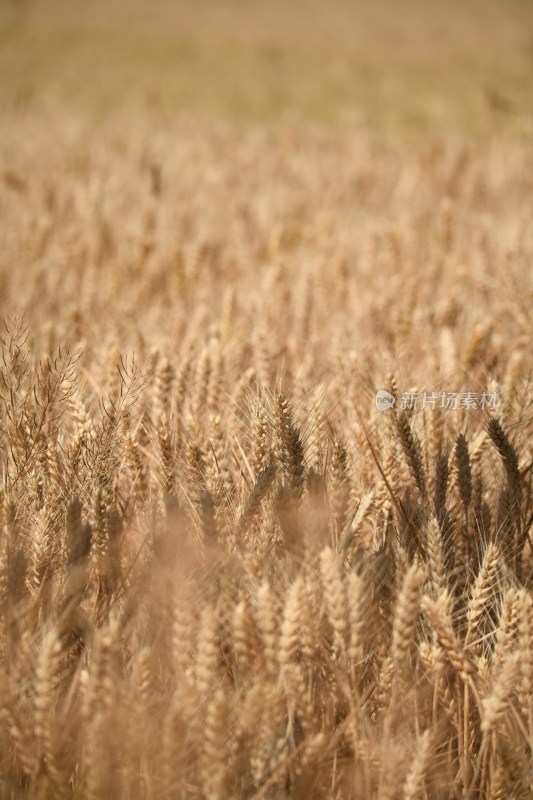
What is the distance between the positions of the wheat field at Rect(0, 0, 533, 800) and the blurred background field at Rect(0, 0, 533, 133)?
130 inches

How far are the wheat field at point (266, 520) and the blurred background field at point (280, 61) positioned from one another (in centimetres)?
331

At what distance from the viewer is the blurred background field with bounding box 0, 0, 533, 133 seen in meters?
6.06

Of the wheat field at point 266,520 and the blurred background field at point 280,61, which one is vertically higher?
the blurred background field at point 280,61

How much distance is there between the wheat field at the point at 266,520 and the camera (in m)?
0.77

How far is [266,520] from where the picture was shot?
978 millimetres

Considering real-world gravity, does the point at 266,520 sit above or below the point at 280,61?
below

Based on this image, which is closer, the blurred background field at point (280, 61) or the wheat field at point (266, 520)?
the wheat field at point (266, 520)

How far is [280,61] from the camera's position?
8.59 m

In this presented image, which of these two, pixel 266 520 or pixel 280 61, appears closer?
pixel 266 520

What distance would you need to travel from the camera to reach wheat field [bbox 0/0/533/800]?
30.2 inches

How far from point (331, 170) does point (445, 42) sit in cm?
710

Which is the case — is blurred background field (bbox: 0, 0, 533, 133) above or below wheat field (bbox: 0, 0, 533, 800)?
above

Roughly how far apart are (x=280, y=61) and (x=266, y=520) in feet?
30.1

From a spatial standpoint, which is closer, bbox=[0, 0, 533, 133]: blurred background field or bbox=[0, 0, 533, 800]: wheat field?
bbox=[0, 0, 533, 800]: wheat field
